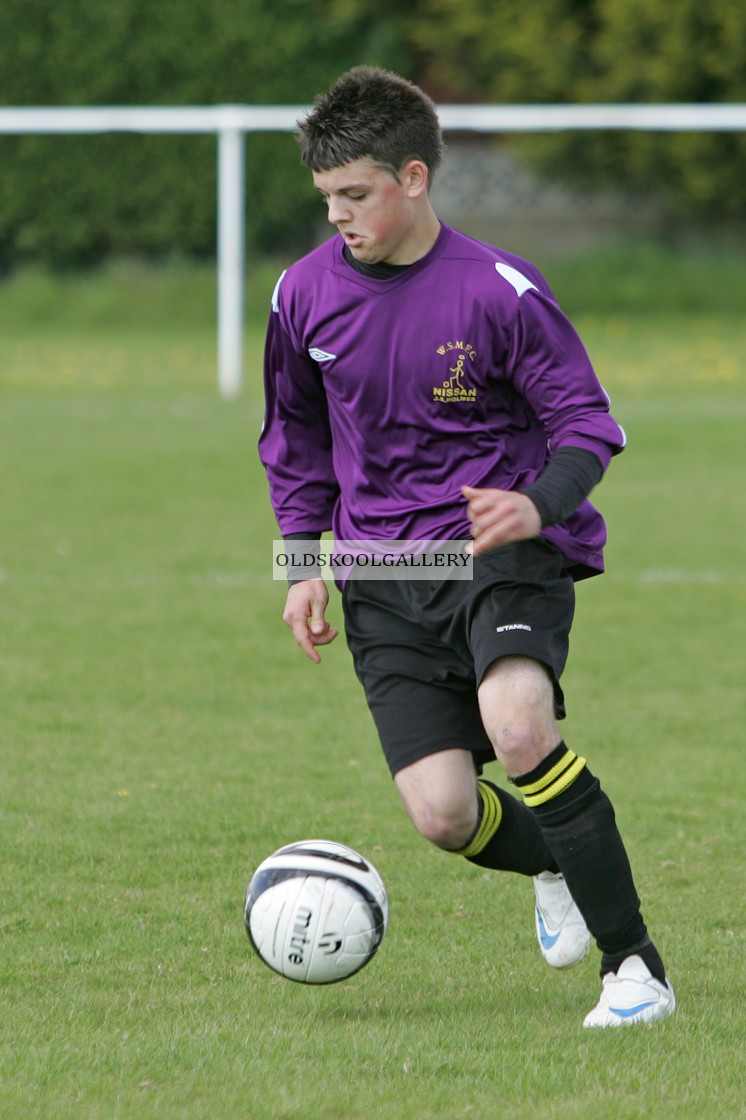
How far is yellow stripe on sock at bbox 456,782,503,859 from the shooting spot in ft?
11.9

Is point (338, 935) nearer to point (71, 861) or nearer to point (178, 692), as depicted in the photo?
point (71, 861)

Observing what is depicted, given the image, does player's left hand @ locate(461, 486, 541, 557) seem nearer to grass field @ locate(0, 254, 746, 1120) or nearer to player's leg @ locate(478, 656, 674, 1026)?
player's leg @ locate(478, 656, 674, 1026)

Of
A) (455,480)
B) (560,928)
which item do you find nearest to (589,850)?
(560,928)

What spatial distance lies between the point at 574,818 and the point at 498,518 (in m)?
0.68

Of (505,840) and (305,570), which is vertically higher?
(305,570)

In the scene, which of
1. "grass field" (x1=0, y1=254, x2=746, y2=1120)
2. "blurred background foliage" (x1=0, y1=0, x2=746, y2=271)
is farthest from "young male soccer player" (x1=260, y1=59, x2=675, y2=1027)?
"blurred background foliage" (x1=0, y1=0, x2=746, y2=271)

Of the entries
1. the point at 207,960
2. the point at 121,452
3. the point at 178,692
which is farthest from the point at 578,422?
the point at 121,452

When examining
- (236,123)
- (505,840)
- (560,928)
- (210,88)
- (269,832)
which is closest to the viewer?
(560,928)

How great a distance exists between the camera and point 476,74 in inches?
Result: 1062

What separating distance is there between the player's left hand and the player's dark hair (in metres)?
0.83

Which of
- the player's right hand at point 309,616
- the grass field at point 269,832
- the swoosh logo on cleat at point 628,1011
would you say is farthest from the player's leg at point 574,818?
the player's right hand at point 309,616

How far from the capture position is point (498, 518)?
299cm

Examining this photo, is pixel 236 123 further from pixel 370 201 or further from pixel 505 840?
pixel 505 840

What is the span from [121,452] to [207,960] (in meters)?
9.36
